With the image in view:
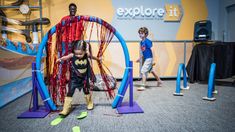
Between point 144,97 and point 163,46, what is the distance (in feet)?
6.14

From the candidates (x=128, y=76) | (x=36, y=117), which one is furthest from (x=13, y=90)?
(x=128, y=76)

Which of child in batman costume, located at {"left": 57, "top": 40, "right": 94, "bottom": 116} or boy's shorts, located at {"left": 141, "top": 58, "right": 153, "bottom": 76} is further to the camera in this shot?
boy's shorts, located at {"left": 141, "top": 58, "right": 153, "bottom": 76}

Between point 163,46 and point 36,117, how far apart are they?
3.16 metres

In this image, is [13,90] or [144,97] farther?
[144,97]

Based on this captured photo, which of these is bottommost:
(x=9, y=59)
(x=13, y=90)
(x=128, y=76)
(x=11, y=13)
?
(x=13, y=90)

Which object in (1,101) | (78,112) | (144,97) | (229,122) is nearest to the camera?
(229,122)

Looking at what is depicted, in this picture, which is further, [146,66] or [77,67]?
[146,66]

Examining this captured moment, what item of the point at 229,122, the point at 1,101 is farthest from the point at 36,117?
the point at 229,122

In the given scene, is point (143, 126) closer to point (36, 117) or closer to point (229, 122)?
point (229, 122)

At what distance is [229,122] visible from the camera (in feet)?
5.92

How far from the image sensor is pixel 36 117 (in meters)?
1.98

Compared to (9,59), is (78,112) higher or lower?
lower

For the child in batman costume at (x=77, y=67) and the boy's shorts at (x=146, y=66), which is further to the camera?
the boy's shorts at (x=146, y=66)

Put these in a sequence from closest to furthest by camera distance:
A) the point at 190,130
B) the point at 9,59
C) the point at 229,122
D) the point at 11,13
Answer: the point at 190,130 → the point at 229,122 → the point at 9,59 → the point at 11,13
